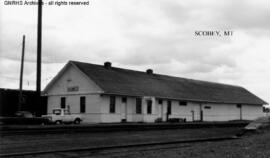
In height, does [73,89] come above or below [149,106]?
above

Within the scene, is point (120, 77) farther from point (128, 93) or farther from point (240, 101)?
point (240, 101)

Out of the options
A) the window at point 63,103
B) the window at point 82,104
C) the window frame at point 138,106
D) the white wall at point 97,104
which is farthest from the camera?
the window at point 63,103

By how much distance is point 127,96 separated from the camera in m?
39.7

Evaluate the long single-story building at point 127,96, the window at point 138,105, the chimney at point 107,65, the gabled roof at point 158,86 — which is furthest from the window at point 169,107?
the chimney at point 107,65

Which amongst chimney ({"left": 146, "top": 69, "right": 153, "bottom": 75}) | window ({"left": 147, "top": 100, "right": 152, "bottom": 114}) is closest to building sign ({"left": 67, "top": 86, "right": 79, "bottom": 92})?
window ({"left": 147, "top": 100, "right": 152, "bottom": 114})

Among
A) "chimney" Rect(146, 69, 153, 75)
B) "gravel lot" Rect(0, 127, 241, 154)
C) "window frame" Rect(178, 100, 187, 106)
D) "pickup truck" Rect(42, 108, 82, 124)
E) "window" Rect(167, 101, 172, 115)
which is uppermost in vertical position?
"chimney" Rect(146, 69, 153, 75)

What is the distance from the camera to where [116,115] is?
127 ft

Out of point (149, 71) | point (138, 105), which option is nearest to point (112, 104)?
point (138, 105)

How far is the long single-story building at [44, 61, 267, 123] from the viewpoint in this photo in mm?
38281

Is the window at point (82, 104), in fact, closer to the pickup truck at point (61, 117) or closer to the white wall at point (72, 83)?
the white wall at point (72, 83)

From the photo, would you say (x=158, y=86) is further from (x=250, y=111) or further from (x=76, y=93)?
(x=250, y=111)

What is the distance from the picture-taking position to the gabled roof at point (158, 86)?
39375 millimetres

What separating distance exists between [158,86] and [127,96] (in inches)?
256

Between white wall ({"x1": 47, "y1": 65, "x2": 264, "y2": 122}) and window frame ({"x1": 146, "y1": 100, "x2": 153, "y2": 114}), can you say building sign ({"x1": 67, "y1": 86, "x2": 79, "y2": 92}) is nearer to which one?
white wall ({"x1": 47, "y1": 65, "x2": 264, "y2": 122})
